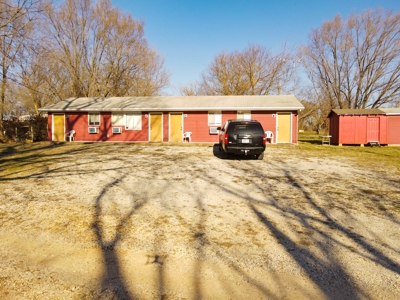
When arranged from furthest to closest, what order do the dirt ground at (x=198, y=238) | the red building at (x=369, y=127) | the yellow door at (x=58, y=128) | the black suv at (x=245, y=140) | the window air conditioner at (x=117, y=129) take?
the yellow door at (x=58, y=128) < the window air conditioner at (x=117, y=129) < the red building at (x=369, y=127) < the black suv at (x=245, y=140) < the dirt ground at (x=198, y=238)

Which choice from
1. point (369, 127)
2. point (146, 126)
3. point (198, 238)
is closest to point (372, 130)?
point (369, 127)

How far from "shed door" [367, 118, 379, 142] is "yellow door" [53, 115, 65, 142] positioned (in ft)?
74.1

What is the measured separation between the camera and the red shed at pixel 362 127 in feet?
65.9

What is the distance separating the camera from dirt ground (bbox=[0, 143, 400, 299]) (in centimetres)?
275

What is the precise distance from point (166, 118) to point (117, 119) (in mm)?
3735

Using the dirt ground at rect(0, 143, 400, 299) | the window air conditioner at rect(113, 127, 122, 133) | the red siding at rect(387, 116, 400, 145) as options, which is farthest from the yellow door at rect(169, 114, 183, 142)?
the red siding at rect(387, 116, 400, 145)

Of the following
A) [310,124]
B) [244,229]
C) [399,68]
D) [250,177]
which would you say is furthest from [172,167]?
[310,124]

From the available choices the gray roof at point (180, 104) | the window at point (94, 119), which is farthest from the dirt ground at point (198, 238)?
the window at point (94, 119)

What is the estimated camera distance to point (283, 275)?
9.65 ft

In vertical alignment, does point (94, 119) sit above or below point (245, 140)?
above

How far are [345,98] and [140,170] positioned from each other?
123ft

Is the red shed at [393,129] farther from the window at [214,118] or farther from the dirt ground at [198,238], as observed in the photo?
the dirt ground at [198,238]

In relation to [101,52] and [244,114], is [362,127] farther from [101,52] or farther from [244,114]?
[101,52]

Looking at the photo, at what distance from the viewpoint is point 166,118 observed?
20.8 meters
